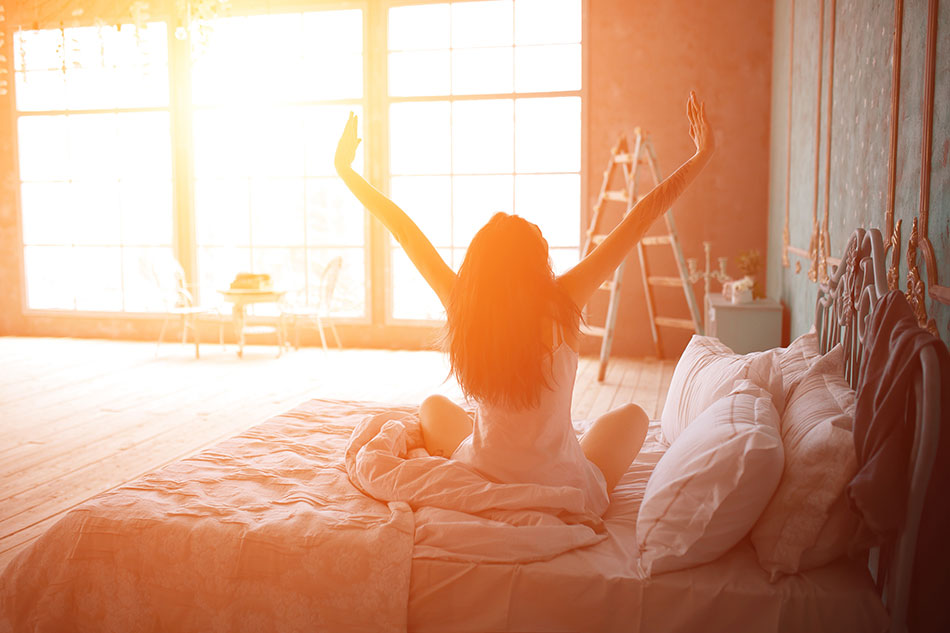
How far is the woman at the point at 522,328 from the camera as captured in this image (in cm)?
198

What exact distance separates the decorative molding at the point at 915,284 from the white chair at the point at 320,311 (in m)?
5.65

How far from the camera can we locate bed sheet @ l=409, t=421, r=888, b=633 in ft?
5.50

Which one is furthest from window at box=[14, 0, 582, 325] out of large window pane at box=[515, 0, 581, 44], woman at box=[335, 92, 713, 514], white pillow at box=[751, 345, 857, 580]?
white pillow at box=[751, 345, 857, 580]

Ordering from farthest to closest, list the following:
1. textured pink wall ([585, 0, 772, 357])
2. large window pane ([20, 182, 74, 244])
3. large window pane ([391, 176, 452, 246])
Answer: large window pane ([20, 182, 74, 244]) → large window pane ([391, 176, 452, 246]) → textured pink wall ([585, 0, 772, 357])

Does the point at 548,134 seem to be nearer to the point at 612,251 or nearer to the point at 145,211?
the point at 145,211

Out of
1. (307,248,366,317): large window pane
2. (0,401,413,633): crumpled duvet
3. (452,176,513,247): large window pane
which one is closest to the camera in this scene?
(0,401,413,633): crumpled duvet

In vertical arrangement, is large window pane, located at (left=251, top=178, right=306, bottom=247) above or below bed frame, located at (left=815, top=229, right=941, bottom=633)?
above

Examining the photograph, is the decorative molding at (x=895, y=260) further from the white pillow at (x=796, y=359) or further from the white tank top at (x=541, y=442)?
the white tank top at (x=541, y=442)

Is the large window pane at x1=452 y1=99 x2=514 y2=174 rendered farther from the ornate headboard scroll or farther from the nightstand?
the ornate headboard scroll

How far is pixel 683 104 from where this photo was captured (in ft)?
22.7

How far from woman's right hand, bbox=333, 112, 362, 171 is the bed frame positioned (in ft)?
4.93

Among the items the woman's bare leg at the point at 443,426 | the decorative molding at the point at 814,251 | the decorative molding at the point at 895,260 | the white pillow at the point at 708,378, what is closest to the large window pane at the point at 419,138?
the decorative molding at the point at 814,251

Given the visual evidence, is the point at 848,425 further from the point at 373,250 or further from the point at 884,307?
the point at 373,250

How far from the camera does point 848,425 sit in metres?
1.84
